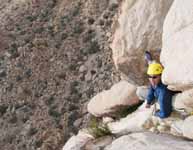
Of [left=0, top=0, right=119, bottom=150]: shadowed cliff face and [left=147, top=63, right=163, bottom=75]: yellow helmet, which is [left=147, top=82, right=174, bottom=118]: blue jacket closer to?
[left=147, top=63, right=163, bottom=75]: yellow helmet

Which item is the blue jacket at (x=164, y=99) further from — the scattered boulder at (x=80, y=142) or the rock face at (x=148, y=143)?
the scattered boulder at (x=80, y=142)

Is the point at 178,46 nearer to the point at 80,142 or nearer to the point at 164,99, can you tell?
the point at 164,99

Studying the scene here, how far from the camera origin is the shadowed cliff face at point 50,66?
27297mm

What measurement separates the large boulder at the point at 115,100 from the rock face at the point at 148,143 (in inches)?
144

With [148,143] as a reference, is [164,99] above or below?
above

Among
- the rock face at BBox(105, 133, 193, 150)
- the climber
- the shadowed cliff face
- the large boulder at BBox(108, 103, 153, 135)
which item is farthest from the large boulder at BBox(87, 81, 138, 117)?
the shadowed cliff face

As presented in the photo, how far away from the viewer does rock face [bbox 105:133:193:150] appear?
12.0 metres

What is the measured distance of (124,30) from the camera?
15.7m

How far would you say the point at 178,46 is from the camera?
1288cm

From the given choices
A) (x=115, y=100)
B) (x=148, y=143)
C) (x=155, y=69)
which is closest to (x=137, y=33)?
(x=155, y=69)

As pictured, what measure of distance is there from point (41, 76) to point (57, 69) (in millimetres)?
860

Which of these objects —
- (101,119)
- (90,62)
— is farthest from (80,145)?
(90,62)

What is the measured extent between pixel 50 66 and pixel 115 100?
1354 cm

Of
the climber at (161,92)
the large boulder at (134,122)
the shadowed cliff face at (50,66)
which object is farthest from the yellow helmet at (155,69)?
the shadowed cliff face at (50,66)
